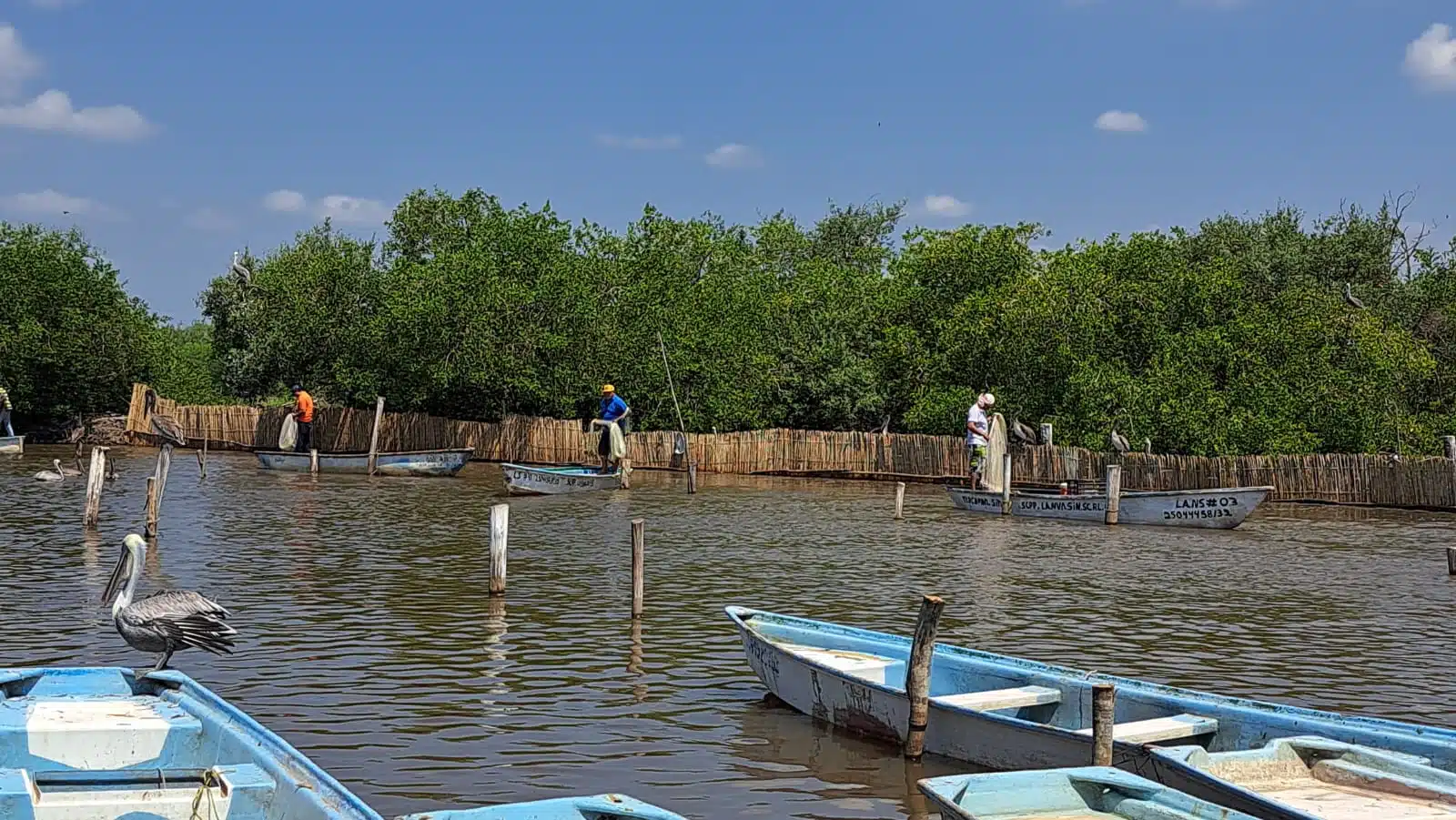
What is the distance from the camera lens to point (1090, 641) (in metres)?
14.1

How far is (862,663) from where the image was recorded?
11.2 meters

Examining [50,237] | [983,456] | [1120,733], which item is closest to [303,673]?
[1120,733]

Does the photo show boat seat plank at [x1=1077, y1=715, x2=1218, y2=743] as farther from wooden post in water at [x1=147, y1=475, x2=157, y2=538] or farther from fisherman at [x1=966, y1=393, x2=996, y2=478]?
fisherman at [x1=966, y1=393, x2=996, y2=478]

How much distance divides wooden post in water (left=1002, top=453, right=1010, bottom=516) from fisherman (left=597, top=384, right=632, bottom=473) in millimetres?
8941

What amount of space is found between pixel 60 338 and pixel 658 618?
40806mm

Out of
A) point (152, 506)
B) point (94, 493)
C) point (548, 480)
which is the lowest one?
point (152, 506)

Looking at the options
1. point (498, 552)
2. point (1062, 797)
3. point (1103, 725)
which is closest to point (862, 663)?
point (1103, 725)

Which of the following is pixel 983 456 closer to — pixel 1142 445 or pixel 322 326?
pixel 1142 445

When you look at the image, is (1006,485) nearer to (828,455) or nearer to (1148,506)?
(1148,506)

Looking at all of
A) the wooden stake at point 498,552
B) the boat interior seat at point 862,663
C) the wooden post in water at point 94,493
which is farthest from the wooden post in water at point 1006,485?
the boat interior seat at point 862,663

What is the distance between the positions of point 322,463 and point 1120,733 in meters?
31.0

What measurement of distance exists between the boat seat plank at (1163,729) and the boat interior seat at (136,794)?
4895mm

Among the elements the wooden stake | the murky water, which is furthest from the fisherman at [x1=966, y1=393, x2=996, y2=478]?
the wooden stake

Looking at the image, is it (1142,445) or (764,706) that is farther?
(1142,445)
